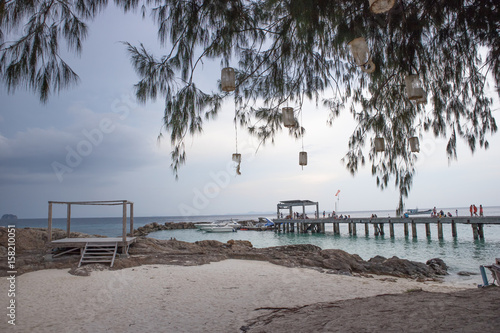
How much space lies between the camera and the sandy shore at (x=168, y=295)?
4.41m

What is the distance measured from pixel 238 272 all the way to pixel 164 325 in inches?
153

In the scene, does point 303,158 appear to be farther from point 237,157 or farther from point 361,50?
point 361,50

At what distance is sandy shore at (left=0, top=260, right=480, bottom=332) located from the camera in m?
4.41

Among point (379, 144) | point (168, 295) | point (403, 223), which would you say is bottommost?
point (403, 223)

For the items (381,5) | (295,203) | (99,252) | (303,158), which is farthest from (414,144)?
(295,203)

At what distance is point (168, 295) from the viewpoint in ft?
19.6

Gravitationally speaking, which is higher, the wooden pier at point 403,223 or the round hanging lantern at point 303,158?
the round hanging lantern at point 303,158

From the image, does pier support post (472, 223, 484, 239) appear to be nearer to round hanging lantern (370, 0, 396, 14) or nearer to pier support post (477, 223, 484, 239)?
pier support post (477, 223, 484, 239)

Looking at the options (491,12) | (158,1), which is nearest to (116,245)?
(158,1)

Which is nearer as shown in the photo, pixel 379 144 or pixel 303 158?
pixel 379 144

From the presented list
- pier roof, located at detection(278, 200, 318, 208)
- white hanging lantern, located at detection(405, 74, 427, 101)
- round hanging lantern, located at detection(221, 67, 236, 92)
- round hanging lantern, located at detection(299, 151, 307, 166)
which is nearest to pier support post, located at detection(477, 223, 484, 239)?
pier roof, located at detection(278, 200, 318, 208)

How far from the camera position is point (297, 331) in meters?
2.96

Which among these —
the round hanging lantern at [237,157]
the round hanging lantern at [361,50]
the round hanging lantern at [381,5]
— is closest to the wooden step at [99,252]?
the round hanging lantern at [237,157]

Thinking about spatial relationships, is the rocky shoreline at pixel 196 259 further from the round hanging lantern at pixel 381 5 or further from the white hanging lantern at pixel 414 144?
the round hanging lantern at pixel 381 5
